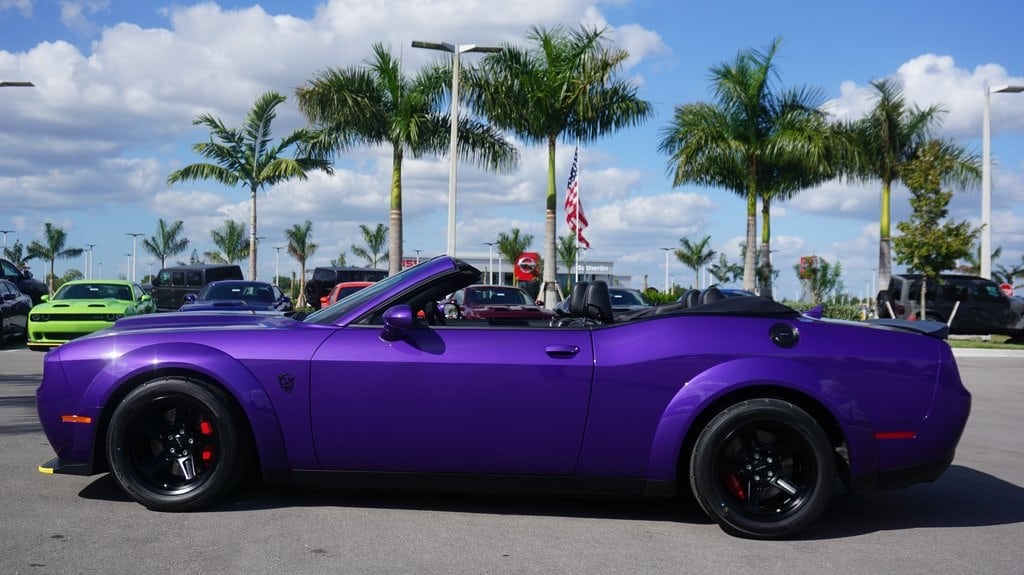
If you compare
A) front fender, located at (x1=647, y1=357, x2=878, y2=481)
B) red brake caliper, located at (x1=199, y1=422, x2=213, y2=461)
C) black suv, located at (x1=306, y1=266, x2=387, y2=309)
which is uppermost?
black suv, located at (x1=306, y1=266, x2=387, y2=309)

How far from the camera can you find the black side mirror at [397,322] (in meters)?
4.54

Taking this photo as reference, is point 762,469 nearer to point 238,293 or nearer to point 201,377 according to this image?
point 201,377

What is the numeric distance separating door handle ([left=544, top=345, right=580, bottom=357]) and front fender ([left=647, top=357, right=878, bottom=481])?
549 mm

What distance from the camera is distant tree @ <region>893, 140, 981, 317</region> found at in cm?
2347

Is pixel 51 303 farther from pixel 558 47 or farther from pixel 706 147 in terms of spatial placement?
pixel 706 147

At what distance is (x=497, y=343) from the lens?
4.62 meters

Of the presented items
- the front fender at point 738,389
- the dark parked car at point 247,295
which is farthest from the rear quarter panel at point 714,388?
the dark parked car at point 247,295

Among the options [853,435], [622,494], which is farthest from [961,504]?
[622,494]

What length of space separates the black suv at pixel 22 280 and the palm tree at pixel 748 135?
19267mm

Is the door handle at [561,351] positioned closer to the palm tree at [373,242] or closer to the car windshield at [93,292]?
the car windshield at [93,292]

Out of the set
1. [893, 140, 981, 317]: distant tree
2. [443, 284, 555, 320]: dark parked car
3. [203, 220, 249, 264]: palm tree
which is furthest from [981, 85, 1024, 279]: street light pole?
[203, 220, 249, 264]: palm tree

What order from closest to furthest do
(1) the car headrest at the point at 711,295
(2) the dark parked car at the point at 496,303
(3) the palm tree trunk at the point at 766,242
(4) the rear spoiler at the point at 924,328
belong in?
1. (4) the rear spoiler at the point at 924,328
2. (1) the car headrest at the point at 711,295
3. (2) the dark parked car at the point at 496,303
4. (3) the palm tree trunk at the point at 766,242

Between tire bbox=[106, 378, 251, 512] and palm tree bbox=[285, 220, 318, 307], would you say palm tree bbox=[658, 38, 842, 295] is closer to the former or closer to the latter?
tire bbox=[106, 378, 251, 512]

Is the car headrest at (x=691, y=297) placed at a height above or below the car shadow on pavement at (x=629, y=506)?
above
